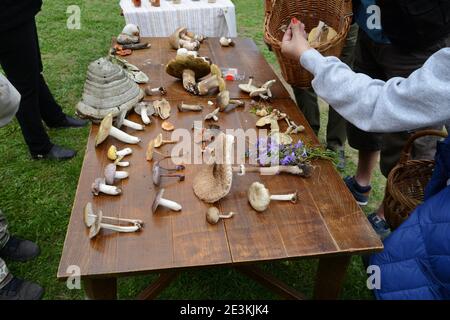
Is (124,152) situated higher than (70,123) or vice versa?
(124,152)

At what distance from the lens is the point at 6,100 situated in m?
1.71

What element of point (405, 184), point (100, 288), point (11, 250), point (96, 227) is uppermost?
point (96, 227)

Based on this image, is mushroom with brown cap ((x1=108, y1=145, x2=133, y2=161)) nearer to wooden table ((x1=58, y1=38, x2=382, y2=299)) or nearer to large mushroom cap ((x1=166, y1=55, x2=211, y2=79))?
wooden table ((x1=58, y1=38, x2=382, y2=299))

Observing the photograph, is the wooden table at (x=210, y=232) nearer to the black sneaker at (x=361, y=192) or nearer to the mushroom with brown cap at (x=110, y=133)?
the mushroom with brown cap at (x=110, y=133)

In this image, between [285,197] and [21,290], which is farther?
[21,290]

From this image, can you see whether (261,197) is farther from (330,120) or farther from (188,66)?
(330,120)

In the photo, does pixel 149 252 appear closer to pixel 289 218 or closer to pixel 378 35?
pixel 289 218

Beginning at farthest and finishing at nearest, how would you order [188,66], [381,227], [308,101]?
[308,101]
[381,227]
[188,66]

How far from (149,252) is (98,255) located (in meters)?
0.17

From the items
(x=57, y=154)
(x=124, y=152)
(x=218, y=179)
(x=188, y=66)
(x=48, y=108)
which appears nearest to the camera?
(x=218, y=179)

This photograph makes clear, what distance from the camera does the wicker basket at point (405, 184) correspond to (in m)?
1.96

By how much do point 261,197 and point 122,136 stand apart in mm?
802

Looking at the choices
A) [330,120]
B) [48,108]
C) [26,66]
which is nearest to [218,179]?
[26,66]

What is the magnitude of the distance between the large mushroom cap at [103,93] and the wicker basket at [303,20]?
0.84 meters
